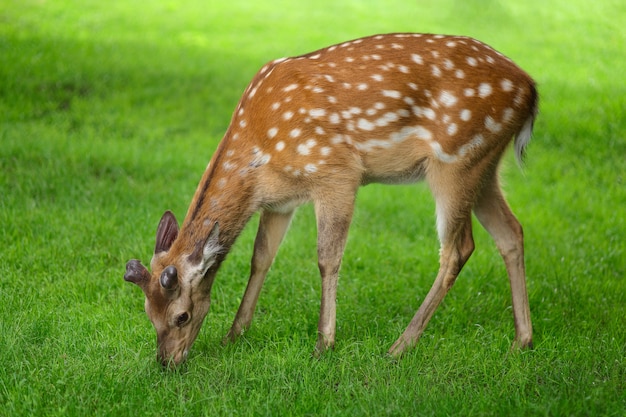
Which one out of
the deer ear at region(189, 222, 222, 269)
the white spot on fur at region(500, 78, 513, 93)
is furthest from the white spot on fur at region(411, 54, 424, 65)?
the deer ear at region(189, 222, 222, 269)

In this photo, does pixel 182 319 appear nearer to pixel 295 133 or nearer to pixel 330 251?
pixel 330 251

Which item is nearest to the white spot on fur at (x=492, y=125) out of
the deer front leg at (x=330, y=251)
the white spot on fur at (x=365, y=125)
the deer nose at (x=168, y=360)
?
the white spot on fur at (x=365, y=125)

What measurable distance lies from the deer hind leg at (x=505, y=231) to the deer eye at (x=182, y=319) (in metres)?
2.00

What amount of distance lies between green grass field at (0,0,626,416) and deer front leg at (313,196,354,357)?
0.47 feet

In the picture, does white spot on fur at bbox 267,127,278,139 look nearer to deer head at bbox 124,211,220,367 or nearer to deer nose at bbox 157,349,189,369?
deer head at bbox 124,211,220,367

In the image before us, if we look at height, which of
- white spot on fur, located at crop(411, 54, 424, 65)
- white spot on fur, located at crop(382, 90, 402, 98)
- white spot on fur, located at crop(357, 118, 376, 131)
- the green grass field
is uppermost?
white spot on fur, located at crop(411, 54, 424, 65)

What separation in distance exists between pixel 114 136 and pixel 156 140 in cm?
47

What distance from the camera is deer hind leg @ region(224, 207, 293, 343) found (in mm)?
5445

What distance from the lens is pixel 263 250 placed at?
556cm

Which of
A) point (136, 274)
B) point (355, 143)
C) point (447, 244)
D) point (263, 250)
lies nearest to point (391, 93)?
point (355, 143)

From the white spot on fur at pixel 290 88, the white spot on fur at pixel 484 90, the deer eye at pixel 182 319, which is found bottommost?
the deer eye at pixel 182 319

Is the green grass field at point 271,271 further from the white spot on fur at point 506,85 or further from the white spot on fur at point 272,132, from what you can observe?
the white spot on fur at point 506,85

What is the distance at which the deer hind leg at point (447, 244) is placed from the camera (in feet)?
16.8

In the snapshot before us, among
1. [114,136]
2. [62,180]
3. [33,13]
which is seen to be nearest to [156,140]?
[114,136]
